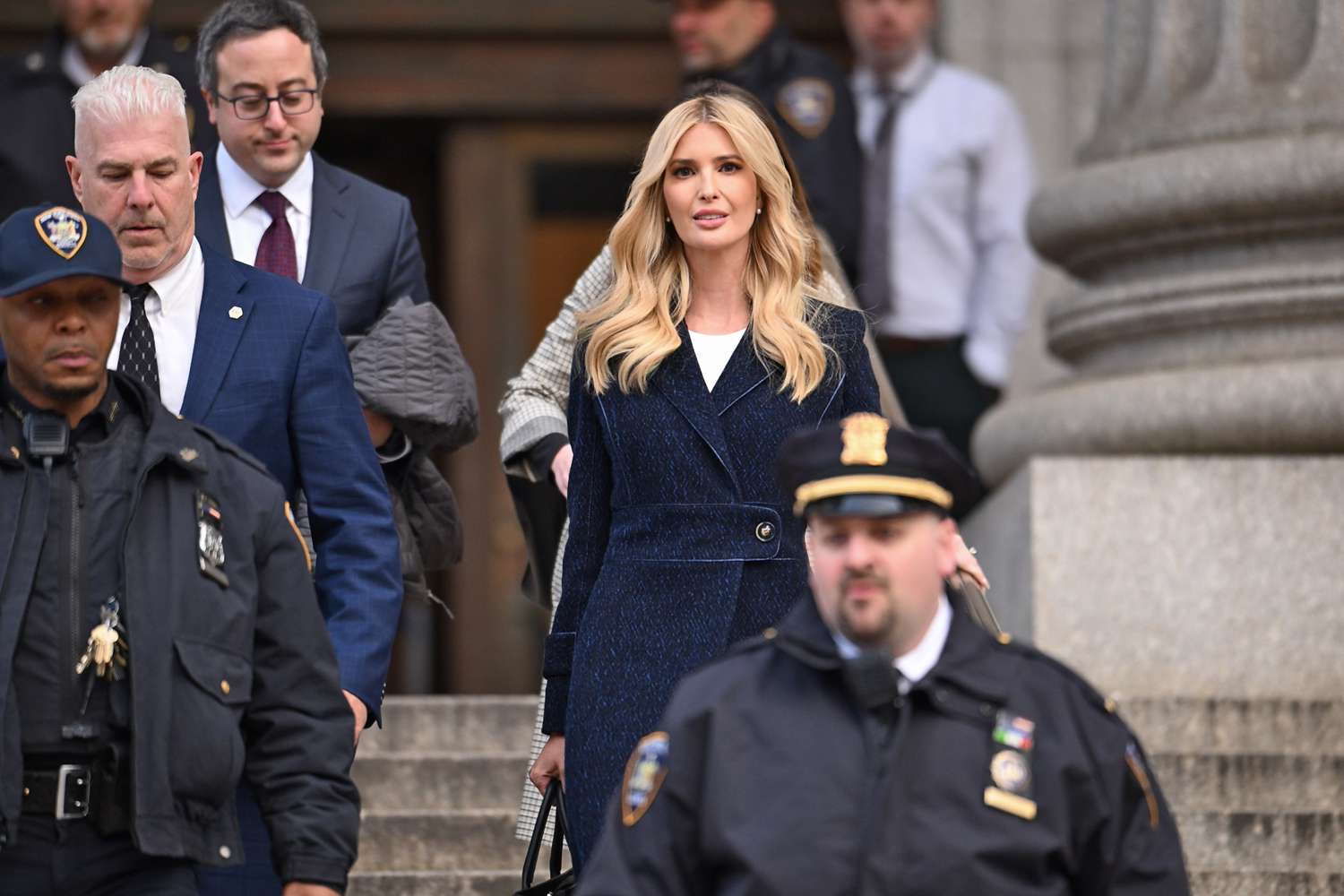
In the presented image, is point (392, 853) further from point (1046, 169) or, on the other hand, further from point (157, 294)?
point (1046, 169)

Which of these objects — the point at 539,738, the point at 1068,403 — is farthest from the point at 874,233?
the point at 539,738

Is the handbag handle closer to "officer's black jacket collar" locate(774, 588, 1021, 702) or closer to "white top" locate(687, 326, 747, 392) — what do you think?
"white top" locate(687, 326, 747, 392)

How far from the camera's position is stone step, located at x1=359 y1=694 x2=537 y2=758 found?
852 cm

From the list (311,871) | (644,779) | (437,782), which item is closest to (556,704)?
(311,871)

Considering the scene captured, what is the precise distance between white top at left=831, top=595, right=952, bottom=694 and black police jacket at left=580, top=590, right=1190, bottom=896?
0.06ft

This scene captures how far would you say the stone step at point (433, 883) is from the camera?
275 inches

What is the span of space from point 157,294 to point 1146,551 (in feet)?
12.6

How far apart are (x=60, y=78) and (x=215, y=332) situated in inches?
147

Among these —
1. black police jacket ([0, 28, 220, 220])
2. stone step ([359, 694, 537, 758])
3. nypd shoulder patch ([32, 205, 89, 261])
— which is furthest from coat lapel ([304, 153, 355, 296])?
stone step ([359, 694, 537, 758])

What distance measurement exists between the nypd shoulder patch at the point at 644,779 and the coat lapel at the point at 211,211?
232 centimetres

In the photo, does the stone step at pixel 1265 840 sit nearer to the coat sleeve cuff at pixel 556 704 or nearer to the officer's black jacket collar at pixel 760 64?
the coat sleeve cuff at pixel 556 704

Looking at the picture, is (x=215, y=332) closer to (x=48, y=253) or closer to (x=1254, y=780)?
(x=48, y=253)

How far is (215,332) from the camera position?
563 centimetres

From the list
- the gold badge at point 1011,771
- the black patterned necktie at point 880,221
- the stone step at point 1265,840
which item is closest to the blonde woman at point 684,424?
the gold badge at point 1011,771
